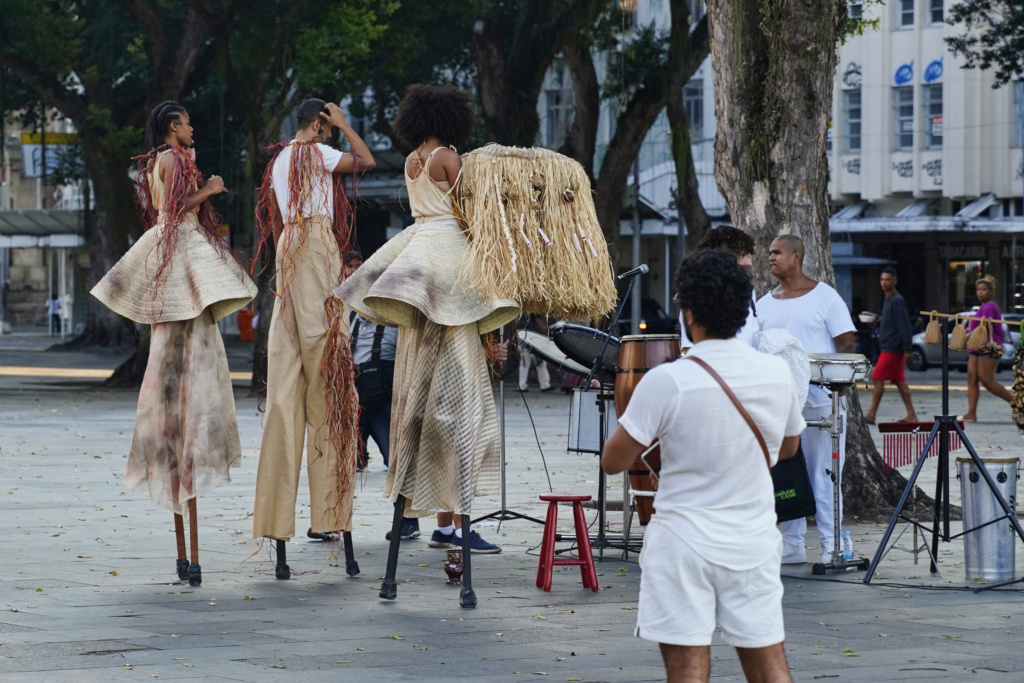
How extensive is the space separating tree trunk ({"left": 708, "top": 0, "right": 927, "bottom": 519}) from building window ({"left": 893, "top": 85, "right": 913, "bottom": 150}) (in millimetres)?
41406

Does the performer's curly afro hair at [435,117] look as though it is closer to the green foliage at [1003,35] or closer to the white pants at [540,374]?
the white pants at [540,374]

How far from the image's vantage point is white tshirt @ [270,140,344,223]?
844 centimetres

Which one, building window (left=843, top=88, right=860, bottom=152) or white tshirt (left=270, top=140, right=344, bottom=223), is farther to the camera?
Answer: building window (left=843, top=88, right=860, bottom=152)

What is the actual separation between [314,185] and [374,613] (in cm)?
222

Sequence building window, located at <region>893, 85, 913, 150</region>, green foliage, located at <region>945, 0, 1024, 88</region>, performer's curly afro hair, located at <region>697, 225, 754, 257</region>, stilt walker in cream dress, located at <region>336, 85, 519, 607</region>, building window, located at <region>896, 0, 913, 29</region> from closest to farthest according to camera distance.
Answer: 1. stilt walker in cream dress, located at <region>336, 85, 519, 607</region>
2. performer's curly afro hair, located at <region>697, 225, 754, 257</region>
3. green foliage, located at <region>945, 0, 1024, 88</region>
4. building window, located at <region>896, 0, 913, 29</region>
5. building window, located at <region>893, 85, 913, 150</region>

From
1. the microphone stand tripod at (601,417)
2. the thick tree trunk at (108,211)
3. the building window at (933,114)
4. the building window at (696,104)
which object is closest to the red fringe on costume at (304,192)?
the microphone stand tripod at (601,417)

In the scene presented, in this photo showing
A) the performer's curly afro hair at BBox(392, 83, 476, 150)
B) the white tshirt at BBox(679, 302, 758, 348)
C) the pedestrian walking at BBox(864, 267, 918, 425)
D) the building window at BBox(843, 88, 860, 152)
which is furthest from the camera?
the building window at BBox(843, 88, 860, 152)

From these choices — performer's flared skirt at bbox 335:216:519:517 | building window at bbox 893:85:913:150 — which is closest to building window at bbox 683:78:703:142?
building window at bbox 893:85:913:150

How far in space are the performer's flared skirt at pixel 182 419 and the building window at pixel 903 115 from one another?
45550 millimetres

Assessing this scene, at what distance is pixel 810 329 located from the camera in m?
9.39

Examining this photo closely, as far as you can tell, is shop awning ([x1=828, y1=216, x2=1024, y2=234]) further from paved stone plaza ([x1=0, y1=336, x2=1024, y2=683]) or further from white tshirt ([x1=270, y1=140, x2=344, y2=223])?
white tshirt ([x1=270, y1=140, x2=344, y2=223])

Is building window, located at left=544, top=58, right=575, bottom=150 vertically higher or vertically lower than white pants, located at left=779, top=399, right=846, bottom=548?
higher

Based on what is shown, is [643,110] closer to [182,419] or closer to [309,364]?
[309,364]

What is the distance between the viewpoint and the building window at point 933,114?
165ft
